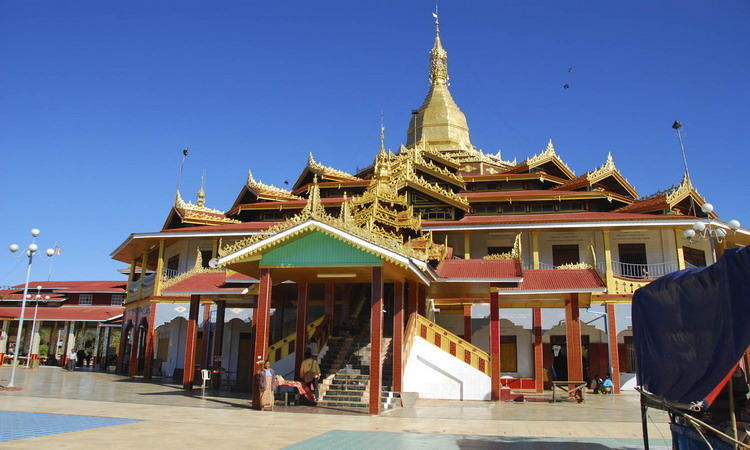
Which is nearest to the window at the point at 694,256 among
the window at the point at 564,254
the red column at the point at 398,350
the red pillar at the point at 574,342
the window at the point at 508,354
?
the window at the point at 564,254

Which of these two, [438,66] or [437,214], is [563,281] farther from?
[438,66]

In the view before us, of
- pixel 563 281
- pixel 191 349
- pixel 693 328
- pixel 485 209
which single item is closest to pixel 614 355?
pixel 563 281

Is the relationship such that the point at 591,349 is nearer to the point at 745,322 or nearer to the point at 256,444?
the point at 256,444

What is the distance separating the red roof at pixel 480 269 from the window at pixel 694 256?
13.0m

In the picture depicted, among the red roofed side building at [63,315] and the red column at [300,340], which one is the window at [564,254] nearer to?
the red column at [300,340]

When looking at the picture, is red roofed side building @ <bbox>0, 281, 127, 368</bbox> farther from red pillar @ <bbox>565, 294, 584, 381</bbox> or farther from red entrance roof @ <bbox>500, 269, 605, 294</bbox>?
red pillar @ <bbox>565, 294, 584, 381</bbox>

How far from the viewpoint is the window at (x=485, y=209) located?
29.7 meters

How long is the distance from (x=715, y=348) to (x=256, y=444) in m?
6.37

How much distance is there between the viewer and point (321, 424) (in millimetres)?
11531

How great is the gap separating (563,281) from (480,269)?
9.94 ft

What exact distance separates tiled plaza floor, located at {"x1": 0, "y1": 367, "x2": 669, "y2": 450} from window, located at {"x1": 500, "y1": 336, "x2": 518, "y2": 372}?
8.60m

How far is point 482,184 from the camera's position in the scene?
1268 inches

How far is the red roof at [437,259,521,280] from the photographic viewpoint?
699 inches

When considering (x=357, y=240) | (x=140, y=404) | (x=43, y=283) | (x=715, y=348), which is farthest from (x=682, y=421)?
(x=43, y=283)
